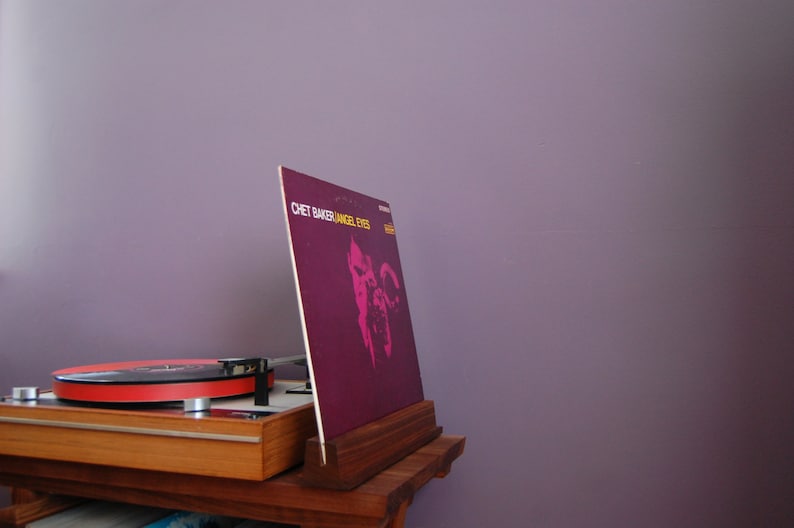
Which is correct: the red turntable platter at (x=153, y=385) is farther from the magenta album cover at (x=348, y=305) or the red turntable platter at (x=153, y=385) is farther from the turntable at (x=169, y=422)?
the magenta album cover at (x=348, y=305)

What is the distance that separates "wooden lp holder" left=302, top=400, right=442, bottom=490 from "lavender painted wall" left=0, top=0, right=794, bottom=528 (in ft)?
1.00

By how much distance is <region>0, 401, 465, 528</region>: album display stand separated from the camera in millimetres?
779

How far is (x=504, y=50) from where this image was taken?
1.31 m

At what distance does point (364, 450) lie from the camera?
0.83 metres

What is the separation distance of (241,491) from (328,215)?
1.27ft

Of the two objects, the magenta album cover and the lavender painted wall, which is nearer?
the magenta album cover

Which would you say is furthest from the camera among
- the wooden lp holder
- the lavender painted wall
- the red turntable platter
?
the lavender painted wall

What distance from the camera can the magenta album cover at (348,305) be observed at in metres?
0.83

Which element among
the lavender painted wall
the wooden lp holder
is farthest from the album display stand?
the lavender painted wall

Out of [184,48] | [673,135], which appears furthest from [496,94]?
[184,48]

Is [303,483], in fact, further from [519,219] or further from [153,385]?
[519,219]

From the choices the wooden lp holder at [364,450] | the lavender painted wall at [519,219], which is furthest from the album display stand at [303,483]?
the lavender painted wall at [519,219]

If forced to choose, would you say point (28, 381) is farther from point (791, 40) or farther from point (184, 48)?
point (791, 40)

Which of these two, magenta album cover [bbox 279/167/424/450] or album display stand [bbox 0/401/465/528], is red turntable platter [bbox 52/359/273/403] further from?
magenta album cover [bbox 279/167/424/450]
